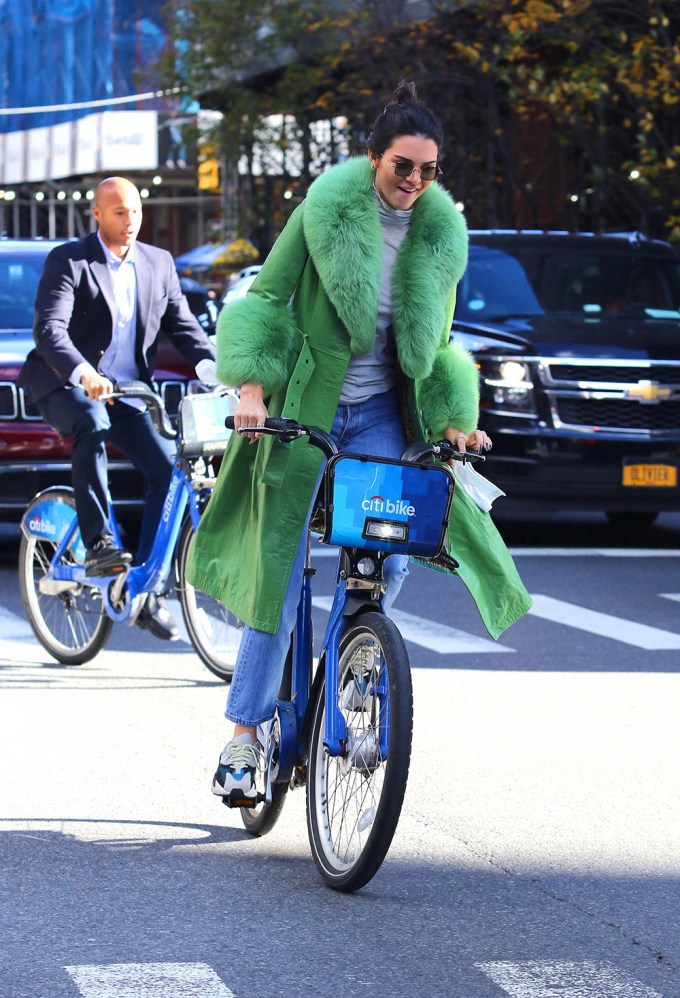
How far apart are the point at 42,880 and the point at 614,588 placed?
6042 mm

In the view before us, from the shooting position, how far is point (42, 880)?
479 cm

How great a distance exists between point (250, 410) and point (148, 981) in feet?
4.85

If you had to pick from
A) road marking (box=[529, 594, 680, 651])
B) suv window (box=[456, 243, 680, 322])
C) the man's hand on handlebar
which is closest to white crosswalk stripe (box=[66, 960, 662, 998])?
the man's hand on handlebar

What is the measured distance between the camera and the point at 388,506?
465 centimetres

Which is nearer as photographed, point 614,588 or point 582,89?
point 614,588

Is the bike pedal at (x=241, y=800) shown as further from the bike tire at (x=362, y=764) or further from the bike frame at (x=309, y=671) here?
the bike tire at (x=362, y=764)

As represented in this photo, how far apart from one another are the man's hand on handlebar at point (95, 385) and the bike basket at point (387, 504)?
104 inches

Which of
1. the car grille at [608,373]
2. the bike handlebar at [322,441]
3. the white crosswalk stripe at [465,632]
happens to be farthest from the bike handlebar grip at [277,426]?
the car grille at [608,373]

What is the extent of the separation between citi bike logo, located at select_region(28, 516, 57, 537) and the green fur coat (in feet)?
10.4

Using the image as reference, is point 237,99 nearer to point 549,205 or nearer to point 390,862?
point 549,205

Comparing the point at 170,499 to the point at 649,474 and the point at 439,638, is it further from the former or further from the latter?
the point at 649,474

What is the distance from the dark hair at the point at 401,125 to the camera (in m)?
4.80

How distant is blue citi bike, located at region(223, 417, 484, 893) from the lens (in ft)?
14.8

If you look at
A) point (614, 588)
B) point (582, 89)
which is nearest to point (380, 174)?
point (614, 588)
